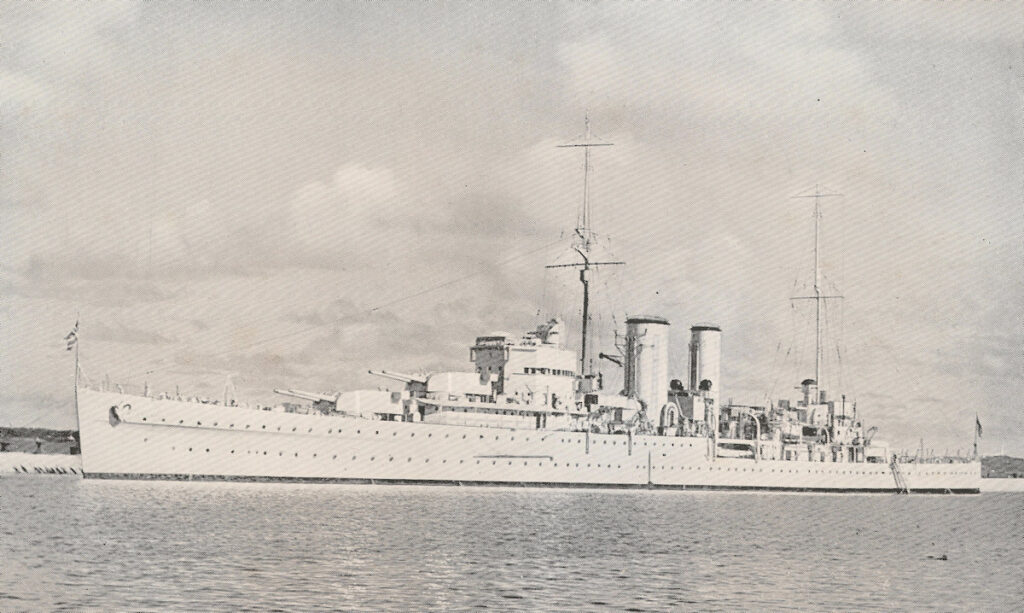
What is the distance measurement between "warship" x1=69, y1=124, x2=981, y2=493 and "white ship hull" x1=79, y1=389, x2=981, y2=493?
47 millimetres

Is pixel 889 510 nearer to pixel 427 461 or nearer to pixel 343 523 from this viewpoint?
pixel 427 461

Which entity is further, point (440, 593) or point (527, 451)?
point (527, 451)

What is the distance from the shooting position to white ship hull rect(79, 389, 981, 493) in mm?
38281

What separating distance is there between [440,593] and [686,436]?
3450 centimetres

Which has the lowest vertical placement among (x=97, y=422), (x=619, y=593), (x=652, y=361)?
(x=619, y=593)

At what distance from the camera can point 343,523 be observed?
2716 cm

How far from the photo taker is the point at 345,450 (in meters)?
40.6

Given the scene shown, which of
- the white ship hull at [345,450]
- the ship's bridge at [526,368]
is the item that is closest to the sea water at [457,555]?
the white ship hull at [345,450]

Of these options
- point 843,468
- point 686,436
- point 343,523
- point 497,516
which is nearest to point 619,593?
point 343,523

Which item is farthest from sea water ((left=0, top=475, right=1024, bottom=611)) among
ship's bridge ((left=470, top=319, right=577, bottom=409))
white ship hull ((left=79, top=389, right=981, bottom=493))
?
ship's bridge ((left=470, top=319, right=577, bottom=409))

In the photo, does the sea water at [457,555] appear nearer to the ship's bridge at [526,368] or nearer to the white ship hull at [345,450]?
the white ship hull at [345,450]

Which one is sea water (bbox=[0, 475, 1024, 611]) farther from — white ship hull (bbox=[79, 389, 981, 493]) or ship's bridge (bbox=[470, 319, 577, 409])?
ship's bridge (bbox=[470, 319, 577, 409])

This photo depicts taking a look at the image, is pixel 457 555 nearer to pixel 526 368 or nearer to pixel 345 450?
pixel 345 450

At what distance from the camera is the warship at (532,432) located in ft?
127
